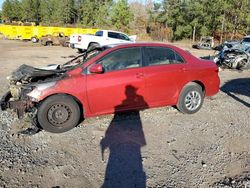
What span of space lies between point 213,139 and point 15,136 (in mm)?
3653

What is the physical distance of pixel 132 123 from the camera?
562cm

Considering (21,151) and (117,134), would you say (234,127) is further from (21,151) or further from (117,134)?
(21,151)

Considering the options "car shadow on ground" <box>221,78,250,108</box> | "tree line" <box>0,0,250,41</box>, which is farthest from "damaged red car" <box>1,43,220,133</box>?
"tree line" <box>0,0,250,41</box>

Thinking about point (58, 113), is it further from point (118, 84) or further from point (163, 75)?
point (163, 75)

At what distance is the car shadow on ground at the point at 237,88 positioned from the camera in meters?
8.13

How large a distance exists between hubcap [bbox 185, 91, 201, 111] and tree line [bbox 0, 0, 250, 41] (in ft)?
110

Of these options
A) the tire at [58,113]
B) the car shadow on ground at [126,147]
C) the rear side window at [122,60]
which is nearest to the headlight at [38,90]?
the tire at [58,113]

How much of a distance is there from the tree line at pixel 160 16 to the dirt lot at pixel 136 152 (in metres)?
34.2

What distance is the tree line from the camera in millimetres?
36719

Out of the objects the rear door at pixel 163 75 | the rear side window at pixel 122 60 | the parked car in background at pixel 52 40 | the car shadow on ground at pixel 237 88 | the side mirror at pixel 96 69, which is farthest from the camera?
the parked car in background at pixel 52 40

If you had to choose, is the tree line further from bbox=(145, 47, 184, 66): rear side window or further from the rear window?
bbox=(145, 47, 184, 66): rear side window

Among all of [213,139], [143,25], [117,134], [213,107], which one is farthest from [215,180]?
[143,25]

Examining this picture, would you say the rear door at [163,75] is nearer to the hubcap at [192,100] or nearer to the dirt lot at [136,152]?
the hubcap at [192,100]

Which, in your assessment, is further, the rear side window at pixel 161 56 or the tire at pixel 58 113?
the rear side window at pixel 161 56
